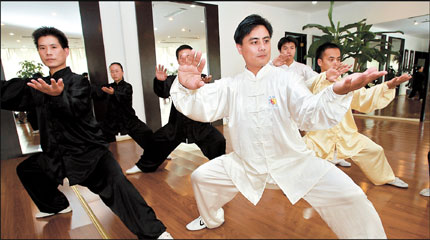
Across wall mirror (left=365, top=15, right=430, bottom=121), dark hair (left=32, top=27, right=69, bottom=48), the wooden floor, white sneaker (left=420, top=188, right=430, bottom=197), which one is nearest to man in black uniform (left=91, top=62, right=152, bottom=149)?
dark hair (left=32, top=27, right=69, bottom=48)

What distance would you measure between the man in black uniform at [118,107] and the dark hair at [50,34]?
0.24 meters

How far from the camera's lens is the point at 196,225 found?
1.44 m

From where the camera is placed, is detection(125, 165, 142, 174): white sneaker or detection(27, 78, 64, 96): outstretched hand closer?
detection(27, 78, 64, 96): outstretched hand

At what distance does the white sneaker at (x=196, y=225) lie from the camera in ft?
4.70

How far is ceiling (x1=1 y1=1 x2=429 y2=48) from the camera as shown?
787 mm

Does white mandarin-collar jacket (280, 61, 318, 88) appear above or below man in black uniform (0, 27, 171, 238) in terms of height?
above

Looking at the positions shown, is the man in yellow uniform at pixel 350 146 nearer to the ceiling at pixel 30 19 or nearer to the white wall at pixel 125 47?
the white wall at pixel 125 47

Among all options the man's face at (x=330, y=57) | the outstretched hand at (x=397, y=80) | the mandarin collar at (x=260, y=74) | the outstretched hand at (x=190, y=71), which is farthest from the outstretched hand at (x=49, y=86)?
the outstretched hand at (x=397, y=80)

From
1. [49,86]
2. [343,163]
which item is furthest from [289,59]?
[343,163]

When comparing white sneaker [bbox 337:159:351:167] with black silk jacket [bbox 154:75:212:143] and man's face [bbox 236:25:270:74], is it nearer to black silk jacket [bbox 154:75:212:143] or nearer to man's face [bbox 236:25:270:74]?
black silk jacket [bbox 154:75:212:143]

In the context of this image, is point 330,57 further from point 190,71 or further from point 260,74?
point 190,71

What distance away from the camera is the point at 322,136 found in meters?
1.81

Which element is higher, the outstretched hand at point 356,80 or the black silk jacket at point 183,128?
the outstretched hand at point 356,80

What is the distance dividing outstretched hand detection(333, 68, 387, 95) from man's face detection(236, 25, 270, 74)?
1.22ft
